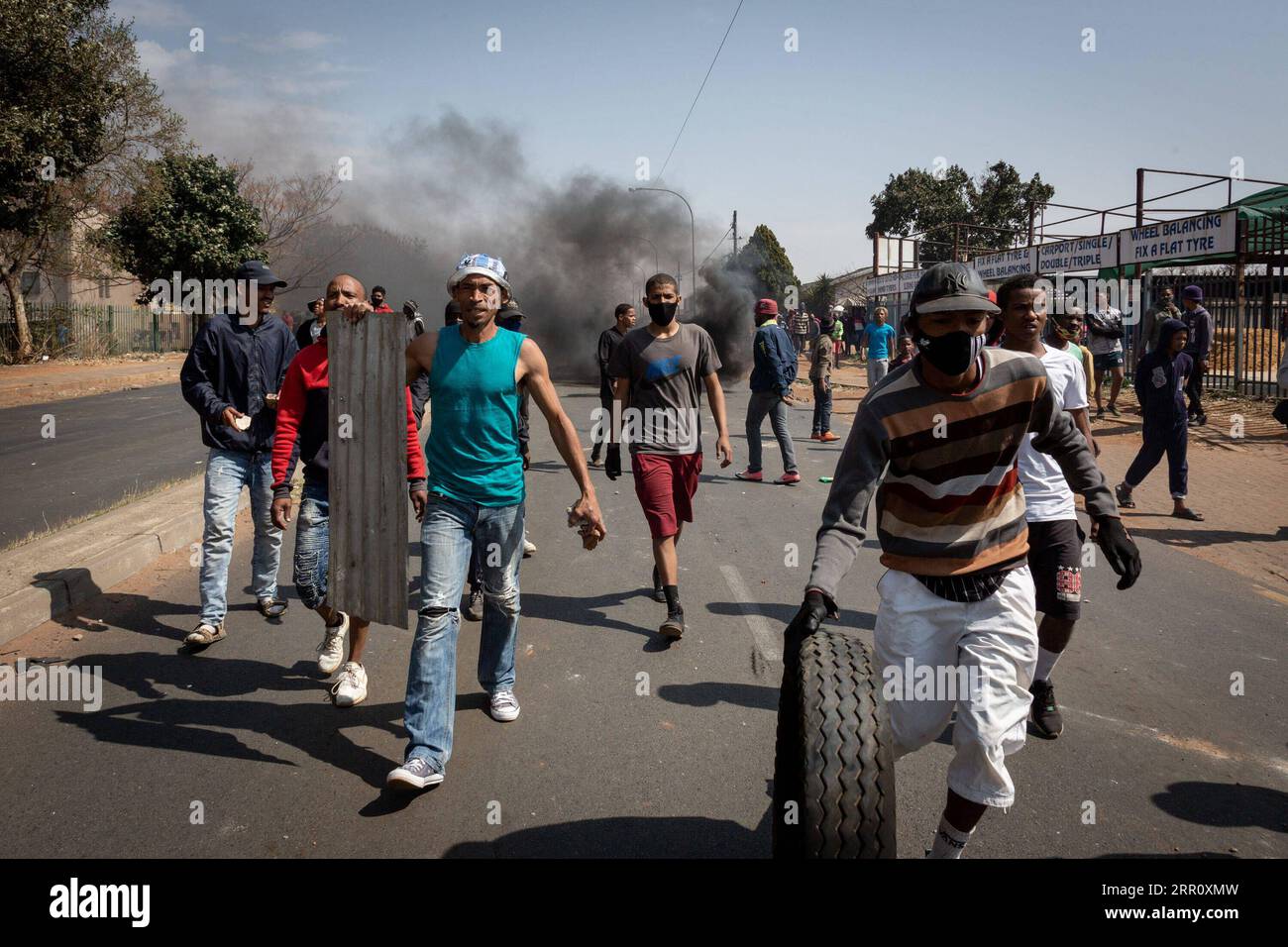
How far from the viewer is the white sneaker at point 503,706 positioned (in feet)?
12.7

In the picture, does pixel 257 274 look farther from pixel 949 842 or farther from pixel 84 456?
pixel 84 456

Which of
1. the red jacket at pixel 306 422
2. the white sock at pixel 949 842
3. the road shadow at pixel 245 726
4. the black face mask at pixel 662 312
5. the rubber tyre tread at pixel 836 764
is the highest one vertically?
the black face mask at pixel 662 312

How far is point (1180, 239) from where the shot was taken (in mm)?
16531

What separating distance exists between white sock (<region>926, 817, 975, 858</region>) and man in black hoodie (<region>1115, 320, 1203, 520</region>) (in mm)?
6604

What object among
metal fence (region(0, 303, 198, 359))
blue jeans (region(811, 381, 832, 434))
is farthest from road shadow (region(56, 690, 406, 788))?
metal fence (region(0, 303, 198, 359))

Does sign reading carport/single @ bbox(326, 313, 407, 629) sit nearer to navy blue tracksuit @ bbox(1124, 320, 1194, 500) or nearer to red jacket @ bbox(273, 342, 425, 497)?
red jacket @ bbox(273, 342, 425, 497)

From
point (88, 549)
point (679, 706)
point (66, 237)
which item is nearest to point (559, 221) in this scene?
point (66, 237)

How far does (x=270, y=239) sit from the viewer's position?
1519 inches

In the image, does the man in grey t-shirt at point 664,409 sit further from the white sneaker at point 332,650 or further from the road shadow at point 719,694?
the white sneaker at point 332,650

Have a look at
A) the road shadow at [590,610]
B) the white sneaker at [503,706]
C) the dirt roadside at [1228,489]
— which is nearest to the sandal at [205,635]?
the road shadow at [590,610]

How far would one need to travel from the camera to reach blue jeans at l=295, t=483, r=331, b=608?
4.26m

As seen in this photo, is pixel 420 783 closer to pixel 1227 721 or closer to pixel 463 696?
pixel 463 696

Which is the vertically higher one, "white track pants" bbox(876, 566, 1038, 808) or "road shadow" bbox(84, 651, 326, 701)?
"white track pants" bbox(876, 566, 1038, 808)
